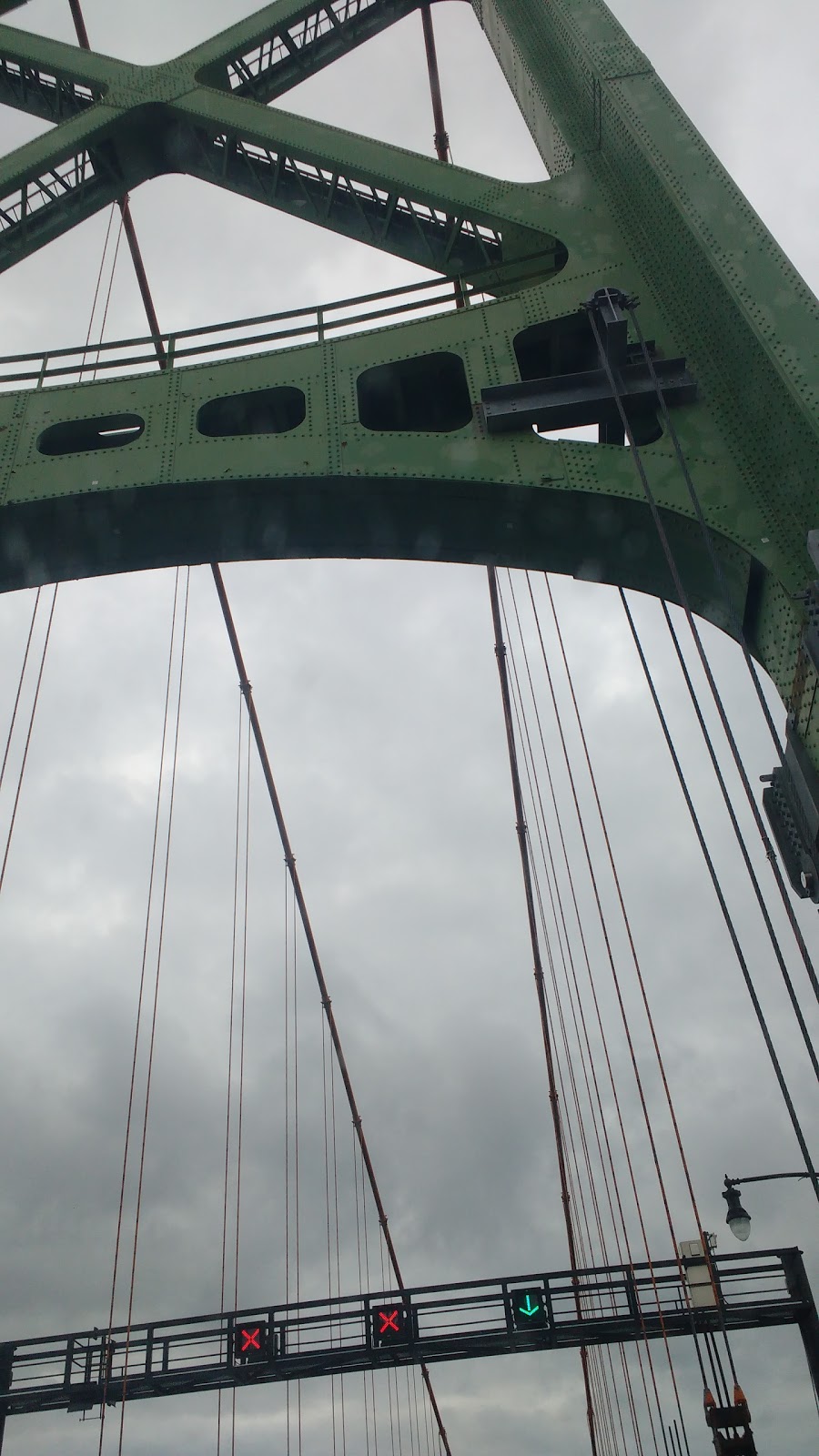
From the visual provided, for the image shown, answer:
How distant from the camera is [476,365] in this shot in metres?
6.50

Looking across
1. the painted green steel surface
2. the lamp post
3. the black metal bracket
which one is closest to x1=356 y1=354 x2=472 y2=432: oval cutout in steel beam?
the painted green steel surface

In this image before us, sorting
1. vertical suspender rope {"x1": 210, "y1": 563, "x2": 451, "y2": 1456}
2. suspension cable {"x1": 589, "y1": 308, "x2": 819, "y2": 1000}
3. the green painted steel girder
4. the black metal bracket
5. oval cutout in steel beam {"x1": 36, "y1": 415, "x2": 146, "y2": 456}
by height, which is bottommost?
suspension cable {"x1": 589, "y1": 308, "x2": 819, "y2": 1000}

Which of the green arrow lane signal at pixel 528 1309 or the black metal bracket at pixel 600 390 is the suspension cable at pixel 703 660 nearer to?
the black metal bracket at pixel 600 390

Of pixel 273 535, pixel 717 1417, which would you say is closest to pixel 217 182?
pixel 273 535

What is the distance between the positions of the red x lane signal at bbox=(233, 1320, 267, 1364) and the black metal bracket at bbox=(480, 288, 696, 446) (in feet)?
46.8

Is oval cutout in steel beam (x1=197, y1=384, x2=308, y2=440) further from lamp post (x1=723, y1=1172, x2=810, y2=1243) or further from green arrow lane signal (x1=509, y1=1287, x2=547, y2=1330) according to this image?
green arrow lane signal (x1=509, y1=1287, x2=547, y2=1330)

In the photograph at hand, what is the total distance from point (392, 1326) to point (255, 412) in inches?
540

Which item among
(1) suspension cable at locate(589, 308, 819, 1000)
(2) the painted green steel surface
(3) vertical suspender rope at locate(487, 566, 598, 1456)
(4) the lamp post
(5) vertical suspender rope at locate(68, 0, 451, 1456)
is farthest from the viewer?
(3) vertical suspender rope at locate(487, 566, 598, 1456)

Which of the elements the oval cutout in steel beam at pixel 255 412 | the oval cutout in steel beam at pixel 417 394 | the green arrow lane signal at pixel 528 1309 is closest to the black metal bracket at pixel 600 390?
the oval cutout in steel beam at pixel 417 394

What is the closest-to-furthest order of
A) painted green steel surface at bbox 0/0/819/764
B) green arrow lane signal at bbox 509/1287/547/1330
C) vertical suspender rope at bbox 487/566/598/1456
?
painted green steel surface at bbox 0/0/819/764 < green arrow lane signal at bbox 509/1287/547/1330 < vertical suspender rope at bbox 487/566/598/1456

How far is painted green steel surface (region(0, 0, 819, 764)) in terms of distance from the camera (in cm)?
557

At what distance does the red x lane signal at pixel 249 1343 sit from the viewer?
49.2 ft

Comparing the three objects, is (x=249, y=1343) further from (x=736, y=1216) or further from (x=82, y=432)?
(x=82, y=432)

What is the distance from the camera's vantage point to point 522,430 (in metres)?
6.10
